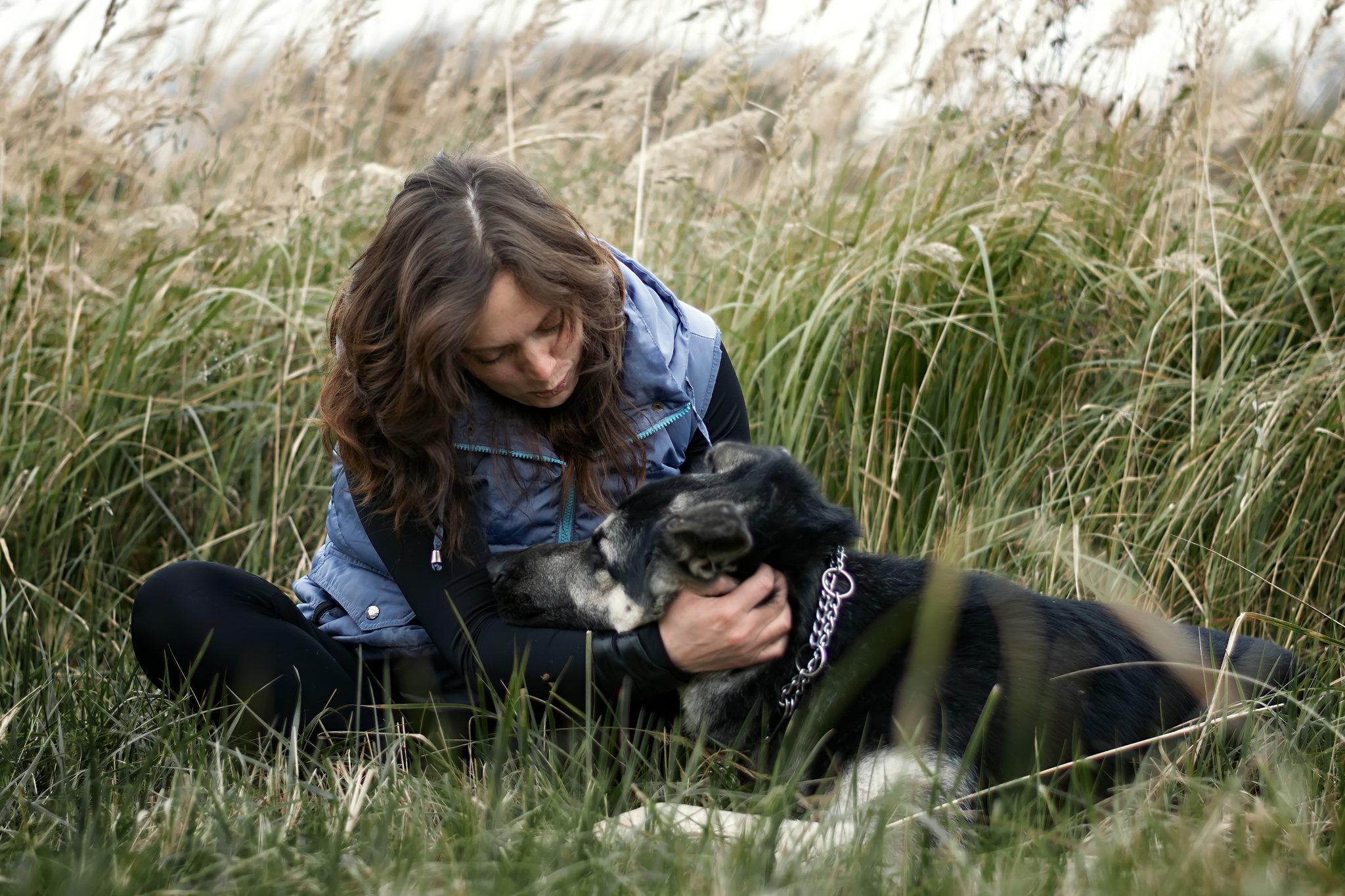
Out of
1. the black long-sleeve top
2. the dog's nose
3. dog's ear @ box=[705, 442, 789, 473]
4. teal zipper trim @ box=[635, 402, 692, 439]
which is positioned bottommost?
the black long-sleeve top

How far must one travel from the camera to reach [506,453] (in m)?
2.65

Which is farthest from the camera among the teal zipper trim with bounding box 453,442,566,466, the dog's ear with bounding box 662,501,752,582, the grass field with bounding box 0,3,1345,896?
the teal zipper trim with bounding box 453,442,566,466

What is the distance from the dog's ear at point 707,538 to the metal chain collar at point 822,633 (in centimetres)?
23

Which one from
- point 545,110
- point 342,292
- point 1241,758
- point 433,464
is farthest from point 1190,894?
point 545,110

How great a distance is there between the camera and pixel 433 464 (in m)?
2.58

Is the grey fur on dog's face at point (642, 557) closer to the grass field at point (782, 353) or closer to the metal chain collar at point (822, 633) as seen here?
the metal chain collar at point (822, 633)

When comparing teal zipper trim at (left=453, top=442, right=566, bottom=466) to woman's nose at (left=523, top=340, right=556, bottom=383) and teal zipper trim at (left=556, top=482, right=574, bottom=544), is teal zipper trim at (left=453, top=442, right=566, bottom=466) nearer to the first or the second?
teal zipper trim at (left=556, top=482, right=574, bottom=544)

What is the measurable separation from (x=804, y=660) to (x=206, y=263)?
123 inches

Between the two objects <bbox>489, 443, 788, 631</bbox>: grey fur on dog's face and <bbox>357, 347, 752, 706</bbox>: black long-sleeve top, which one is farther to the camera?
<bbox>357, 347, 752, 706</bbox>: black long-sleeve top

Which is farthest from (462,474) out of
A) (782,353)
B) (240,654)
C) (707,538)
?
(782,353)

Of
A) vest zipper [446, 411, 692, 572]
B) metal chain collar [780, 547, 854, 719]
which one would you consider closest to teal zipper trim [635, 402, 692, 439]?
vest zipper [446, 411, 692, 572]

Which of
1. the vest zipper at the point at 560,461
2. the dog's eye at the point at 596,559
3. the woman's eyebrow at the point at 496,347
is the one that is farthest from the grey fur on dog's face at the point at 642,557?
the woman's eyebrow at the point at 496,347

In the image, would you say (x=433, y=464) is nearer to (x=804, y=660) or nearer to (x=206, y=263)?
(x=804, y=660)

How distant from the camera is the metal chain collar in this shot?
7.30 ft
